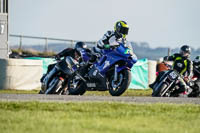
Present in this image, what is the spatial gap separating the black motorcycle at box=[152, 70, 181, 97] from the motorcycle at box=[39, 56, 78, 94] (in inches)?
89.6

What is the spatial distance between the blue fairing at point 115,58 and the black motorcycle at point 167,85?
2044 mm

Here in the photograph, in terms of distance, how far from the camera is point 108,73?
1499cm

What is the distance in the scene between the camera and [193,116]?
9.02 meters

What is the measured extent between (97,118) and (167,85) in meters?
8.10

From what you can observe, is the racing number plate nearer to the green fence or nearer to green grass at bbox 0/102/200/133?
green grass at bbox 0/102/200/133

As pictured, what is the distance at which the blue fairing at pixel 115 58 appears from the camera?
14.4 m

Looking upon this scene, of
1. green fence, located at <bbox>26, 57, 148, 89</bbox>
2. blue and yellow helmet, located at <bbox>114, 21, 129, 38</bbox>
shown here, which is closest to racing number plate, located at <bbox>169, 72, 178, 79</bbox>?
blue and yellow helmet, located at <bbox>114, 21, 129, 38</bbox>

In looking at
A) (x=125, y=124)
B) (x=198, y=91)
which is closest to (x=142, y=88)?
(x=198, y=91)

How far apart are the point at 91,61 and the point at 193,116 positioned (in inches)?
272

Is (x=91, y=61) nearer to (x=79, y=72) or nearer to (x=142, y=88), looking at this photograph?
(x=79, y=72)

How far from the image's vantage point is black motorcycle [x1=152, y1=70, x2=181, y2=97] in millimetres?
16328

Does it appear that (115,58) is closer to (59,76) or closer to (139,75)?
(59,76)

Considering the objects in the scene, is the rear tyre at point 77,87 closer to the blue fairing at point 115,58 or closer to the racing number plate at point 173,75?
the blue fairing at point 115,58

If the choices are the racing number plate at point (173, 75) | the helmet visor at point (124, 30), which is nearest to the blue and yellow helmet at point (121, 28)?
the helmet visor at point (124, 30)
